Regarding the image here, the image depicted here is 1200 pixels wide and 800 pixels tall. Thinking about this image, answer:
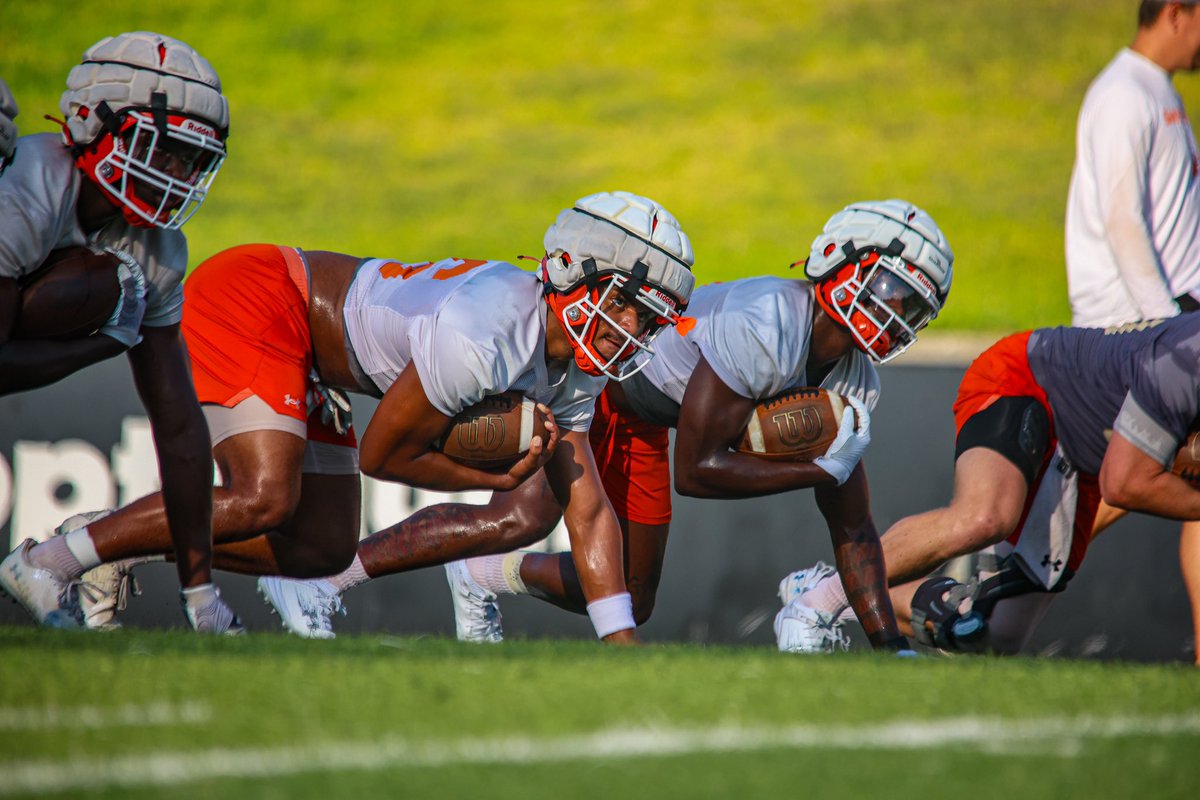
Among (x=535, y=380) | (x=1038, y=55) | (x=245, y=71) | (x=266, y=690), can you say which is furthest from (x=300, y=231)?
(x=266, y=690)

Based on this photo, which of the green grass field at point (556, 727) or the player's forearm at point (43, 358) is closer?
the green grass field at point (556, 727)

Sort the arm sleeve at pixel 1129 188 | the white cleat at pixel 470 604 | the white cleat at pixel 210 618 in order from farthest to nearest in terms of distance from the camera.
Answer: the white cleat at pixel 470 604
the arm sleeve at pixel 1129 188
the white cleat at pixel 210 618

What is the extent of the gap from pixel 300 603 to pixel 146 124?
1902 mm

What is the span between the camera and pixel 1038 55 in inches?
615

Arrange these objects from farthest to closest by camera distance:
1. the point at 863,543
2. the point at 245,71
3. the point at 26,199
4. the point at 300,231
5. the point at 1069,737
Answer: the point at 245,71 → the point at 300,231 → the point at 863,543 → the point at 26,199 → the point at 1069,737

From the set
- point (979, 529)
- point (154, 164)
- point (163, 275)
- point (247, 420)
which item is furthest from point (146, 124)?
point (979, 529)

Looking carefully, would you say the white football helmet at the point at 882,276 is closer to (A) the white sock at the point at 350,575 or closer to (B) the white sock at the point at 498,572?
(B) the white sock at the point at 498,572

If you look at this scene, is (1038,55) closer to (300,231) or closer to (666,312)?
(300,231)

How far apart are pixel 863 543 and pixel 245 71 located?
12022 millimetres

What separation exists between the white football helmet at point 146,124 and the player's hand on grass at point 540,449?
1185 mm

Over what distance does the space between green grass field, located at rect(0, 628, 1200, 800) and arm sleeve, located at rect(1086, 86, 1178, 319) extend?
6.31 ft

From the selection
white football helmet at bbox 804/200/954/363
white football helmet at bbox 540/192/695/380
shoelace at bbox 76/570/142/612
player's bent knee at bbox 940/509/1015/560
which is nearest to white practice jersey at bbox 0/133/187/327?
shoelace at bbox 76/570/142/612

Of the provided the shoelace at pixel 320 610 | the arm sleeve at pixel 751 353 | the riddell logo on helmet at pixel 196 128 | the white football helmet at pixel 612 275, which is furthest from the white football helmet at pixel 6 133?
the arm sleeve at pixel 751 353

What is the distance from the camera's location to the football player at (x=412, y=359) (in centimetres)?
442
